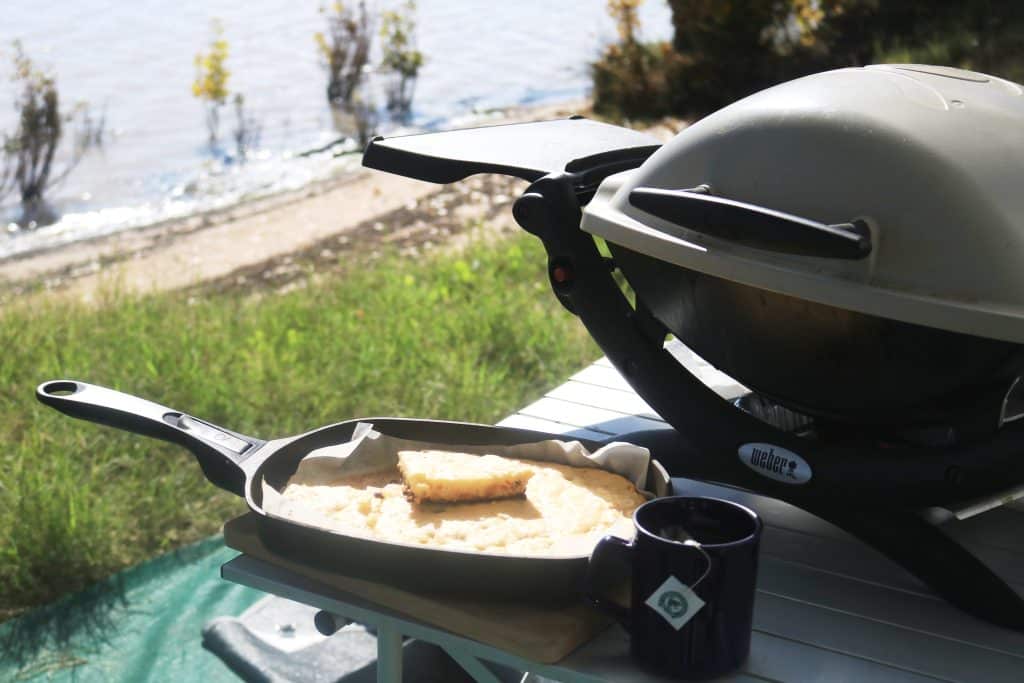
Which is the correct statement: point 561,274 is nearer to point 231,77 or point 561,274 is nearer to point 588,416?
point 588,416

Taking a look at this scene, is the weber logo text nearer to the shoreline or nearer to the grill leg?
the grill leg

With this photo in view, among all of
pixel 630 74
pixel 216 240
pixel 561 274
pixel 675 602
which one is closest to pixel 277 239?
pixel 216 240

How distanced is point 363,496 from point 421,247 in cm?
454

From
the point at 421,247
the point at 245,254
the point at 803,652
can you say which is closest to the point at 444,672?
the point at 803,652

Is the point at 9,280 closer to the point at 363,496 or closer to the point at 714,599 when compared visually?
the point at 363,496

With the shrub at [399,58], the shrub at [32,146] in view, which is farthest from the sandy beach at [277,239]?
the shrub at [399,58]

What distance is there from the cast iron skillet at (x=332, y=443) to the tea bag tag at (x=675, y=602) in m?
0.10

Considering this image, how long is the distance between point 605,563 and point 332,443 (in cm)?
52

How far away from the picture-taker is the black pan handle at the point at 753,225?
130 centimetres

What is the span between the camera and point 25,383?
3516 mm

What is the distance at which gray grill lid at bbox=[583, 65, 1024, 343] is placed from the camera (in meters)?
1.30

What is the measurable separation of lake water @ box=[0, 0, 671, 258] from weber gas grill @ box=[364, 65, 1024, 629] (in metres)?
6.81

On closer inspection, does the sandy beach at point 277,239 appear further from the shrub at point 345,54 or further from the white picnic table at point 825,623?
the white picnic table at point 825,623

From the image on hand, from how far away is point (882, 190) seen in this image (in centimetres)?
133
